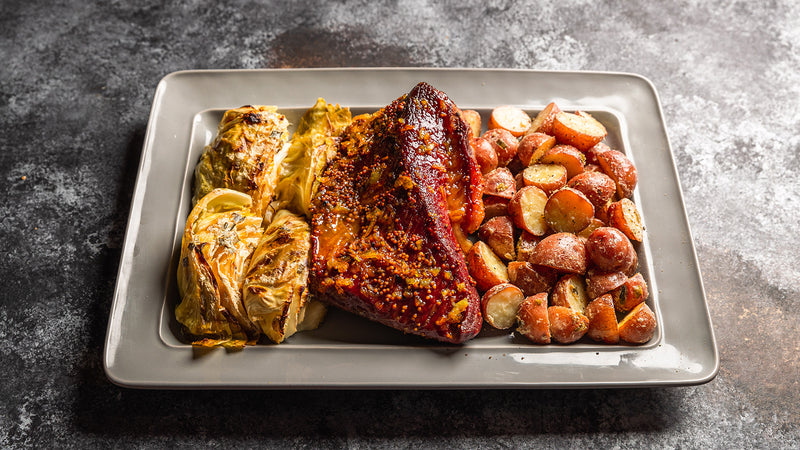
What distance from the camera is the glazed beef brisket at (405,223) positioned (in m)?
3.53

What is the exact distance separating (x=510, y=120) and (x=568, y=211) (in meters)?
0.94

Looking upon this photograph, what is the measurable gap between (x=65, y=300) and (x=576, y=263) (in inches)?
131

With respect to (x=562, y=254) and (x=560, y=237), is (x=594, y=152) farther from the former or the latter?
(x=562, y=254)

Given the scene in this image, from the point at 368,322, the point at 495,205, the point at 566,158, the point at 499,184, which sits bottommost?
the point at 368,322

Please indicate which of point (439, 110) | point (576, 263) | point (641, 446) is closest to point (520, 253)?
point (576, 263)

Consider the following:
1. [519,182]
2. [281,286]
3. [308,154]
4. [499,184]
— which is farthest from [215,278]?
[519,182]

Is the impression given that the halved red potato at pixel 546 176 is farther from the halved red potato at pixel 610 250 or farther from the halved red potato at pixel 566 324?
the halved red potato at pixel 566 324

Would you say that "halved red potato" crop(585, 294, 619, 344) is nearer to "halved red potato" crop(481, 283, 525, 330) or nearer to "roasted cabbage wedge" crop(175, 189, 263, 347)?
"halved red potato" crop(481, 283, 525, 330)

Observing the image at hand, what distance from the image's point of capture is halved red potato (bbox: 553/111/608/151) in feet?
13.6

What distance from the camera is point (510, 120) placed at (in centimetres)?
443

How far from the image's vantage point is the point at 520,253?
3.86 m

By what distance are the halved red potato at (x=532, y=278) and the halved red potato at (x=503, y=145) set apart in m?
0.80

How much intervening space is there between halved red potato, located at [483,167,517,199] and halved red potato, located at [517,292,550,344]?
711 millimetres

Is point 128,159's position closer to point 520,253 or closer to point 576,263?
point 520,253
